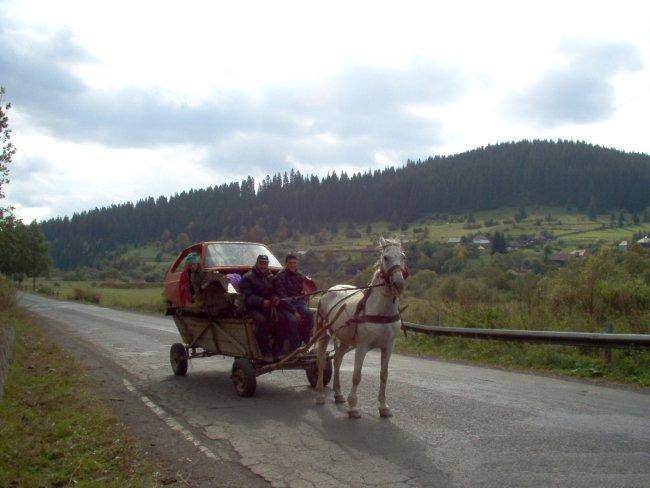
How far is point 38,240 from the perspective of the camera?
2670 inches

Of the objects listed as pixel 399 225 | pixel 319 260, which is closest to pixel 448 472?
pixel 319 260

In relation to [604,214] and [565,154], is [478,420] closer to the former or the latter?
[604,214]

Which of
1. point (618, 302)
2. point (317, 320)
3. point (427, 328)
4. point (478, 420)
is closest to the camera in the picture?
point (478, 420)

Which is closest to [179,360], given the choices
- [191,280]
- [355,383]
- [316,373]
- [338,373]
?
[191,280]

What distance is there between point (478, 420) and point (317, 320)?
294 cm

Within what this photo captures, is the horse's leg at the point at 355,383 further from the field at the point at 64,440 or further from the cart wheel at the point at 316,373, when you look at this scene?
the field at the point at 64,440

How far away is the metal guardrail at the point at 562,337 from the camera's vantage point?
10.2 metres

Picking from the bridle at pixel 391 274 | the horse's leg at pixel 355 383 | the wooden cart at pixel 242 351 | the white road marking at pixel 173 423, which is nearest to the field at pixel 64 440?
the white road marking at pixel 173 423

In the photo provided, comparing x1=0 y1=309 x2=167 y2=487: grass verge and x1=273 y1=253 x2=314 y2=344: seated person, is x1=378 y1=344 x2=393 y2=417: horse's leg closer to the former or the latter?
x1=273 y1=253 x2=314 y2=344: seated person

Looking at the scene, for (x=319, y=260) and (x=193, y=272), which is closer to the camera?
(x=193, y=272)

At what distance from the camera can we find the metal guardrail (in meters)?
10.2

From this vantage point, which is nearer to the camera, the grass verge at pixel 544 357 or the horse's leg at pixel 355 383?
the horse's leg at pixel 355 383

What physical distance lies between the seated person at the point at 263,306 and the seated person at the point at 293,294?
116 millimetres

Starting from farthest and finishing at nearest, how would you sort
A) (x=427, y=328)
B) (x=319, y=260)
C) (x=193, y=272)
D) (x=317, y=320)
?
(x=319, y=260) < (x=427, y=328) < (x=193, y=272) < (x=317, y=320)
